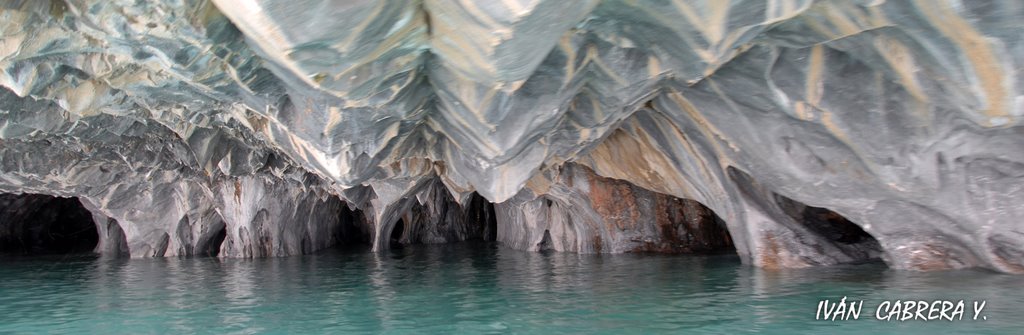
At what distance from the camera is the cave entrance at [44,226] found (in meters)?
26.0

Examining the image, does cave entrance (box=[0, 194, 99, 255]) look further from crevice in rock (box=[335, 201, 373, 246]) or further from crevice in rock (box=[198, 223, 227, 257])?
crevice in rock (box=[335, 201, 373, 246])

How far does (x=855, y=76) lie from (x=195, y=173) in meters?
15.8

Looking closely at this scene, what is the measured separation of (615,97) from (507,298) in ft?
10.2

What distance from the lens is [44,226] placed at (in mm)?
29406

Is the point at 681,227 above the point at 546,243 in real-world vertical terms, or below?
above

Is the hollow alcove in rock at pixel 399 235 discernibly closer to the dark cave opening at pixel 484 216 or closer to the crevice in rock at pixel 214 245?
the dark cave opening at pixel 484 216

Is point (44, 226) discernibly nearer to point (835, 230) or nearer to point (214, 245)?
point (214, 245)

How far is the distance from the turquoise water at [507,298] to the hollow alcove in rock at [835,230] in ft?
4.00

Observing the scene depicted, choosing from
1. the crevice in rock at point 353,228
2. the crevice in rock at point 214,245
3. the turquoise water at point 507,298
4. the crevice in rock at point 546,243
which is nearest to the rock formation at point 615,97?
the turquoise water at point 507,298

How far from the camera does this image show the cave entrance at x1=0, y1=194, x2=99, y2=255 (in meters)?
26.0

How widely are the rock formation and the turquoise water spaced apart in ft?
4.21

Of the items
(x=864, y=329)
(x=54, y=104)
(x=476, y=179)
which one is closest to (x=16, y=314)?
(x=54, y=104)

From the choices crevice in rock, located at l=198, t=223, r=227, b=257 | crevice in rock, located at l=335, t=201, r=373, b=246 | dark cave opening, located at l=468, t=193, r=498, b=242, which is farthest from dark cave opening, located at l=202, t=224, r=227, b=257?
dark cave opening, located at l=468, t=193, r=498, b=242

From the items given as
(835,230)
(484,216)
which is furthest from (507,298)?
(484,216)
